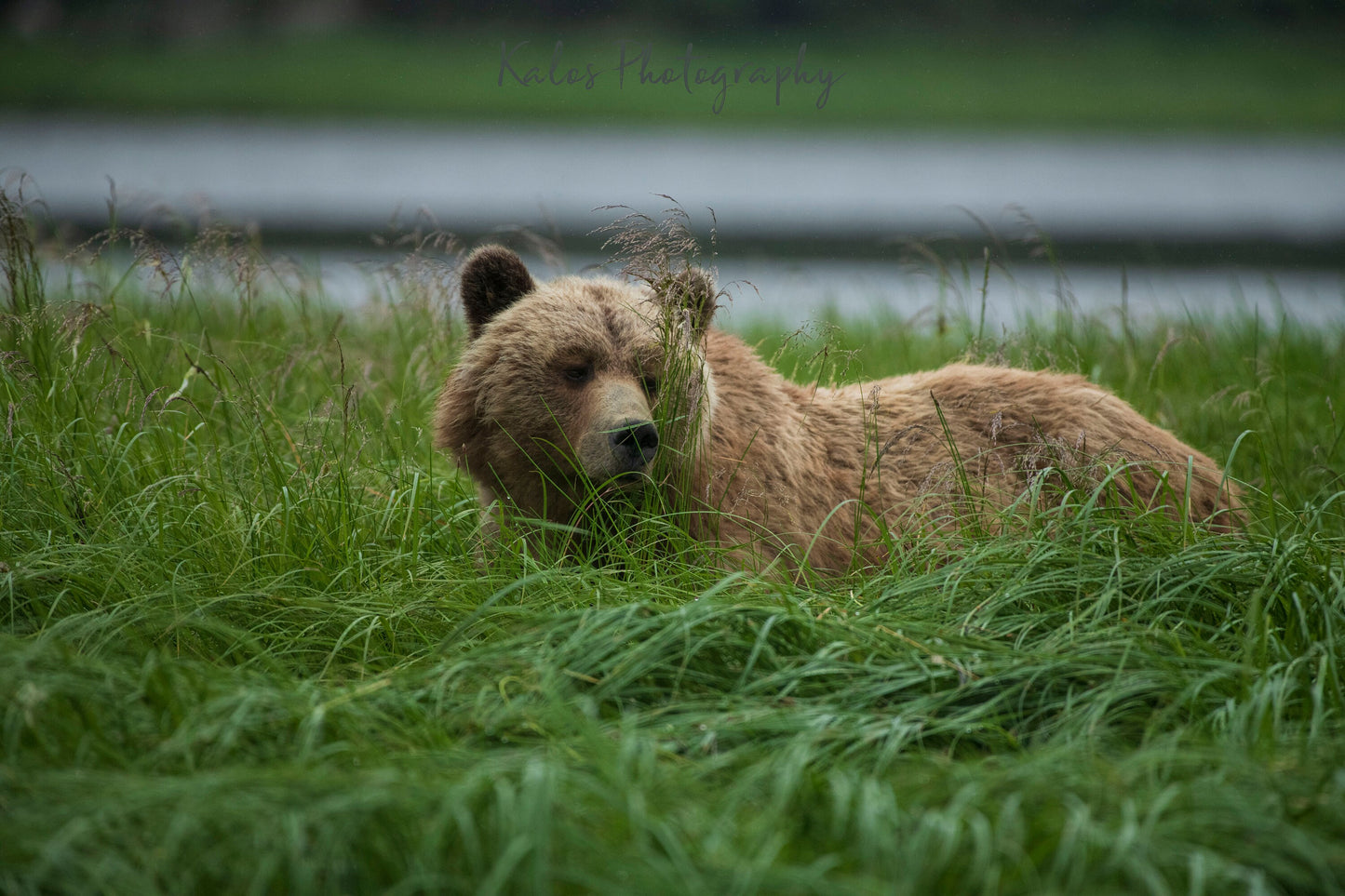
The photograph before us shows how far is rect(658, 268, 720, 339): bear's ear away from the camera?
10.5 feet

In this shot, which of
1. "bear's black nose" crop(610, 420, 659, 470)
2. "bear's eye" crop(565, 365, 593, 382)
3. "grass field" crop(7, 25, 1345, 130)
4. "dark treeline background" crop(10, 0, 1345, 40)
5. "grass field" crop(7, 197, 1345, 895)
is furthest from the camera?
"grass field" crop(7, 25, 1345, 130)

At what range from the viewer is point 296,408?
4559 mm

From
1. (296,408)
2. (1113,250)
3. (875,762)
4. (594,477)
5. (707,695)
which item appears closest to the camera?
(875,762)

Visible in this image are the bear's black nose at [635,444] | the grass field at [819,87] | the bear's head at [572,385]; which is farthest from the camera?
the grass field at [819,87]

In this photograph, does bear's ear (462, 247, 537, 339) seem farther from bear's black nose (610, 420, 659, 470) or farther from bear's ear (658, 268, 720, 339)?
bear's black nose (610, 420, 659, 470)

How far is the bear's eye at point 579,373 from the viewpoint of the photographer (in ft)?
11.4

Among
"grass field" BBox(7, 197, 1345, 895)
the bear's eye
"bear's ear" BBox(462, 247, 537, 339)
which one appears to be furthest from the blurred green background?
"grass field" BBox(7, 197, 1345, 895)

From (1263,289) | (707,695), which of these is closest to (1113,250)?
(1263,289)

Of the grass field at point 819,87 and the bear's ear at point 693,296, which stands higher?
the grass field at point 819,87

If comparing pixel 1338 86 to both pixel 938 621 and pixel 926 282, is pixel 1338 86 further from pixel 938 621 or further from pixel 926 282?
pixel 938 621

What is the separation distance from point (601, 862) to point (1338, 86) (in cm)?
2491

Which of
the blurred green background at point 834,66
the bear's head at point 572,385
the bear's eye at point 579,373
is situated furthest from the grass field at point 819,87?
the bear's eye at point 579,373

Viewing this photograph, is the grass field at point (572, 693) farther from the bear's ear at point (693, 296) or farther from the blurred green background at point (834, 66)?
the blurred green background at point (834, 66)

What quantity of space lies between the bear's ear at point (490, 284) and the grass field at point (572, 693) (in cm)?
52
